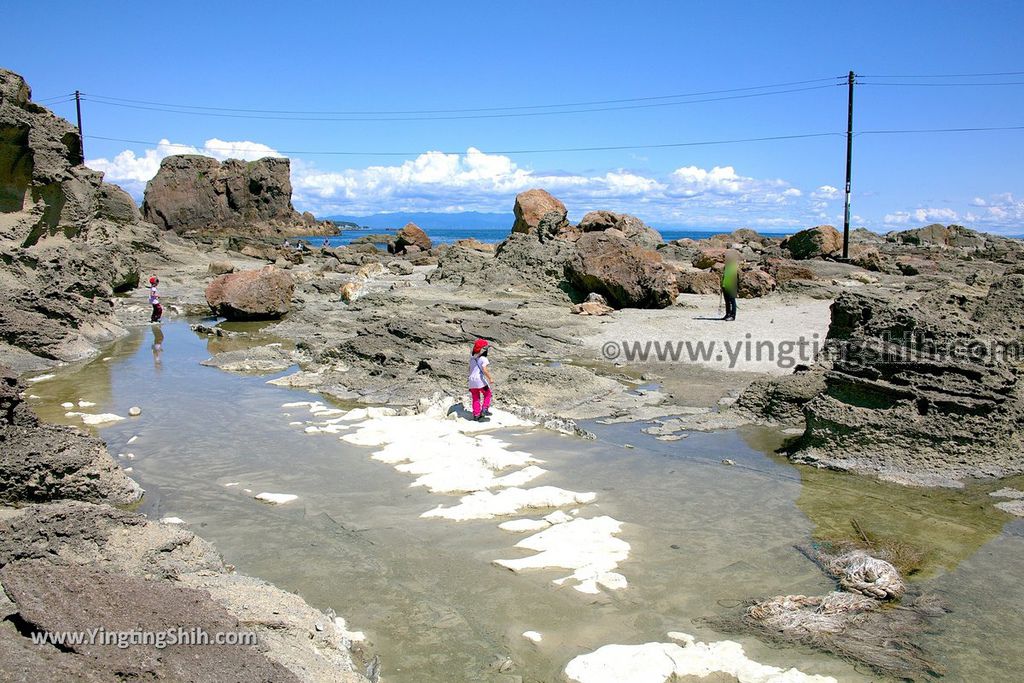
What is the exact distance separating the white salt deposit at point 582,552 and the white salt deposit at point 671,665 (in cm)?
78

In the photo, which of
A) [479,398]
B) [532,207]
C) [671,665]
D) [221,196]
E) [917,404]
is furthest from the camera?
[221,196]

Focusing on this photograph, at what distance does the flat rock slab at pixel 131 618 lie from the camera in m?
3.13

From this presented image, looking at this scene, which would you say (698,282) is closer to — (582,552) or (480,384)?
(480,384)

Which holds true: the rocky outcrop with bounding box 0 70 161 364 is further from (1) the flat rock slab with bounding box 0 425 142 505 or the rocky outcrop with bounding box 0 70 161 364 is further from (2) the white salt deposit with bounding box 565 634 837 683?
(2) the white salt deposit with bounding box 565 634 837 683

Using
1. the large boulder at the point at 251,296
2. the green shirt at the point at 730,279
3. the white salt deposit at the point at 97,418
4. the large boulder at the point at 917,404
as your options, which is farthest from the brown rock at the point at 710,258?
the white salt deposit at the point at 97,418

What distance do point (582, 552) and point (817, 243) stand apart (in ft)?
82.4

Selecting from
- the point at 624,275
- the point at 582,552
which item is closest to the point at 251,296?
the point at 624,275

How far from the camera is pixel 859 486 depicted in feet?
23.8

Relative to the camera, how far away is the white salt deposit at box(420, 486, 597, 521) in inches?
248

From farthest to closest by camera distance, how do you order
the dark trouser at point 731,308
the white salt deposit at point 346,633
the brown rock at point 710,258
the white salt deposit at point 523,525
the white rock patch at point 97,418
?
the brown rock at point 710,258
the dark trouser at point 731,308
the white rock patch at point 97,418
the white salt deposit at point 523,525
the white salt deposit at point 346,633

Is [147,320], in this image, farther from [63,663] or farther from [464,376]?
[63,663]

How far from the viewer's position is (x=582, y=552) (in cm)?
551

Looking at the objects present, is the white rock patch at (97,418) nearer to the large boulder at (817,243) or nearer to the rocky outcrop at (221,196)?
the large boulder at (817,243)

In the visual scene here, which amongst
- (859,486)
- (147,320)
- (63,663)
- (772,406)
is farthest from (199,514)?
(147,320)
